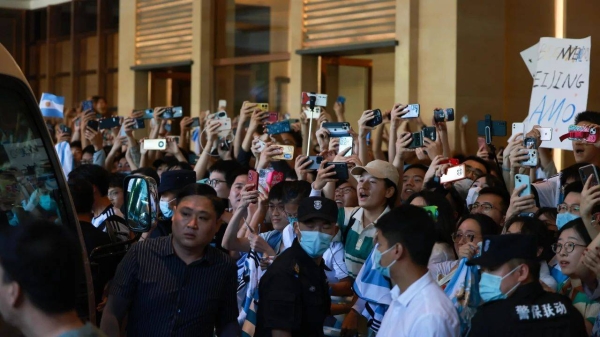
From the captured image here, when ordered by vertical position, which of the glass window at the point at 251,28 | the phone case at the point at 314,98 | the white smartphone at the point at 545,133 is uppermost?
the glass window at the point at 251,28

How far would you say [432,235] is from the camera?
14.6 ft

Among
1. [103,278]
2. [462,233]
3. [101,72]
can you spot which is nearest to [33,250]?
[103,278]

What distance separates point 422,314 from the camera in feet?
13.7

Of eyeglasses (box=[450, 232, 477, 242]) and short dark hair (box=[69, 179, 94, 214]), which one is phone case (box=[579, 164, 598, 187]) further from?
short dark hair (box=[69, 179, 94, 214])

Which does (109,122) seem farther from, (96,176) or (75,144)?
(96,176)

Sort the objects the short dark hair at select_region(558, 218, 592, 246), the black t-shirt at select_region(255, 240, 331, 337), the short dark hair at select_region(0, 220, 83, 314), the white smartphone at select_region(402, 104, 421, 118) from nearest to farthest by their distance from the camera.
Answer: the short dark hair at select_region(0, 220, 83, 314) < the black t-shirt at select_region(255, 240, 331, 337) < the short dark hair at select_region(558, 218, 592, 246) < the white smartphone at select_region(402, 104, 421, 118)

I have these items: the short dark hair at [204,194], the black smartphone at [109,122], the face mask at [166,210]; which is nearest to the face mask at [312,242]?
the short dark hair at [204,194]

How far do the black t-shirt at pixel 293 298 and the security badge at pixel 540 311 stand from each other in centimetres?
132

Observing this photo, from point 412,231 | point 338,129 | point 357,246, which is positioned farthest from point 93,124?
point 412,231

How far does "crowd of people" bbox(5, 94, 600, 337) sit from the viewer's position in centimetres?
438

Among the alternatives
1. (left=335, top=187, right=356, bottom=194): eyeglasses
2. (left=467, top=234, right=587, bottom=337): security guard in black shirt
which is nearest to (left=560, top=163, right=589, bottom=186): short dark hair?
(left=335, top=187, right=356, bottom=194): eyeglasses

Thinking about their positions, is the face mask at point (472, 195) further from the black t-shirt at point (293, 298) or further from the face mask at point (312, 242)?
the black t-shirt at point (293, 298)

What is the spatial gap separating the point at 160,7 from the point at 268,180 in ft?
36.3

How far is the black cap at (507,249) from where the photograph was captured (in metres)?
4.51
